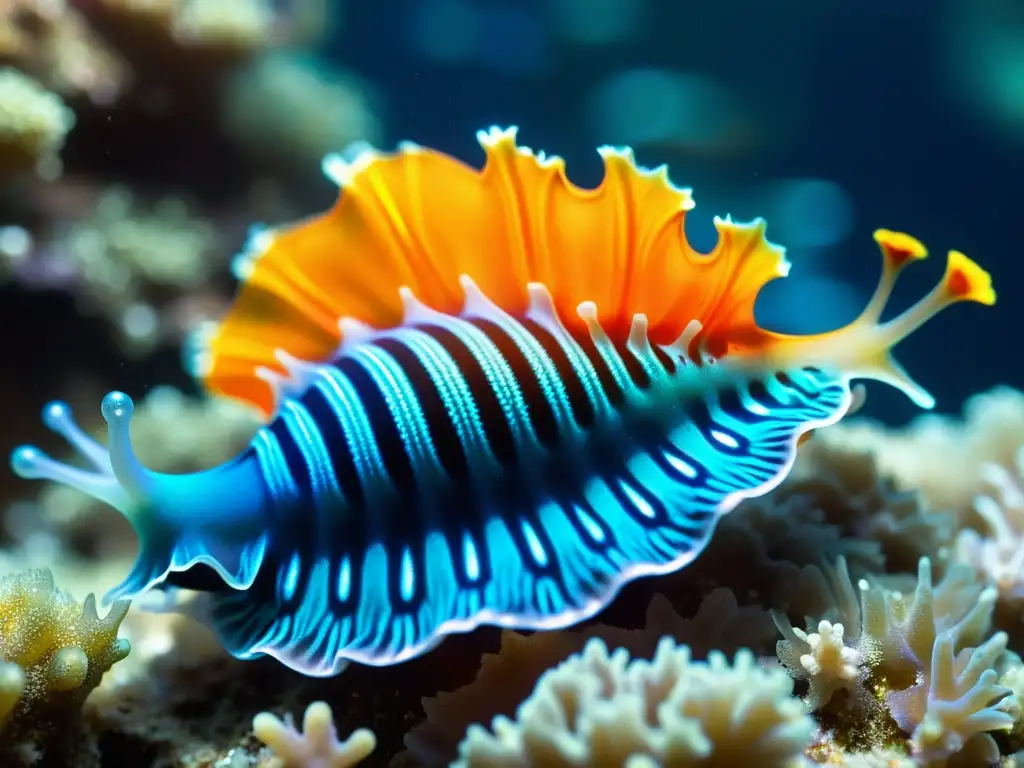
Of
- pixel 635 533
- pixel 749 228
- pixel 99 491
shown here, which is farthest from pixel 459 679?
pixel 749 228

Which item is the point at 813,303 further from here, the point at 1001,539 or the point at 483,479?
the point at 483,479

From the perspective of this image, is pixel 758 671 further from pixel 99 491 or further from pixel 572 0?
pixel 572 0

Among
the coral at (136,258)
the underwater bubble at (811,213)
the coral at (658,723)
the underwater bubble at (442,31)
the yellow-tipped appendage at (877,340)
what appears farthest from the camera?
the underwater bubble at (811,213)

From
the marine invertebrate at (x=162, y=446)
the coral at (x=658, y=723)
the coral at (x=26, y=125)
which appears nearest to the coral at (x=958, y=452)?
the coral at (x=658, y=723)

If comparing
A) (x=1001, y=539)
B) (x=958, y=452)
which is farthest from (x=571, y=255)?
(x=958, y=452)

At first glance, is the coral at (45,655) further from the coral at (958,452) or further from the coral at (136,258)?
the coral at (958,452)
